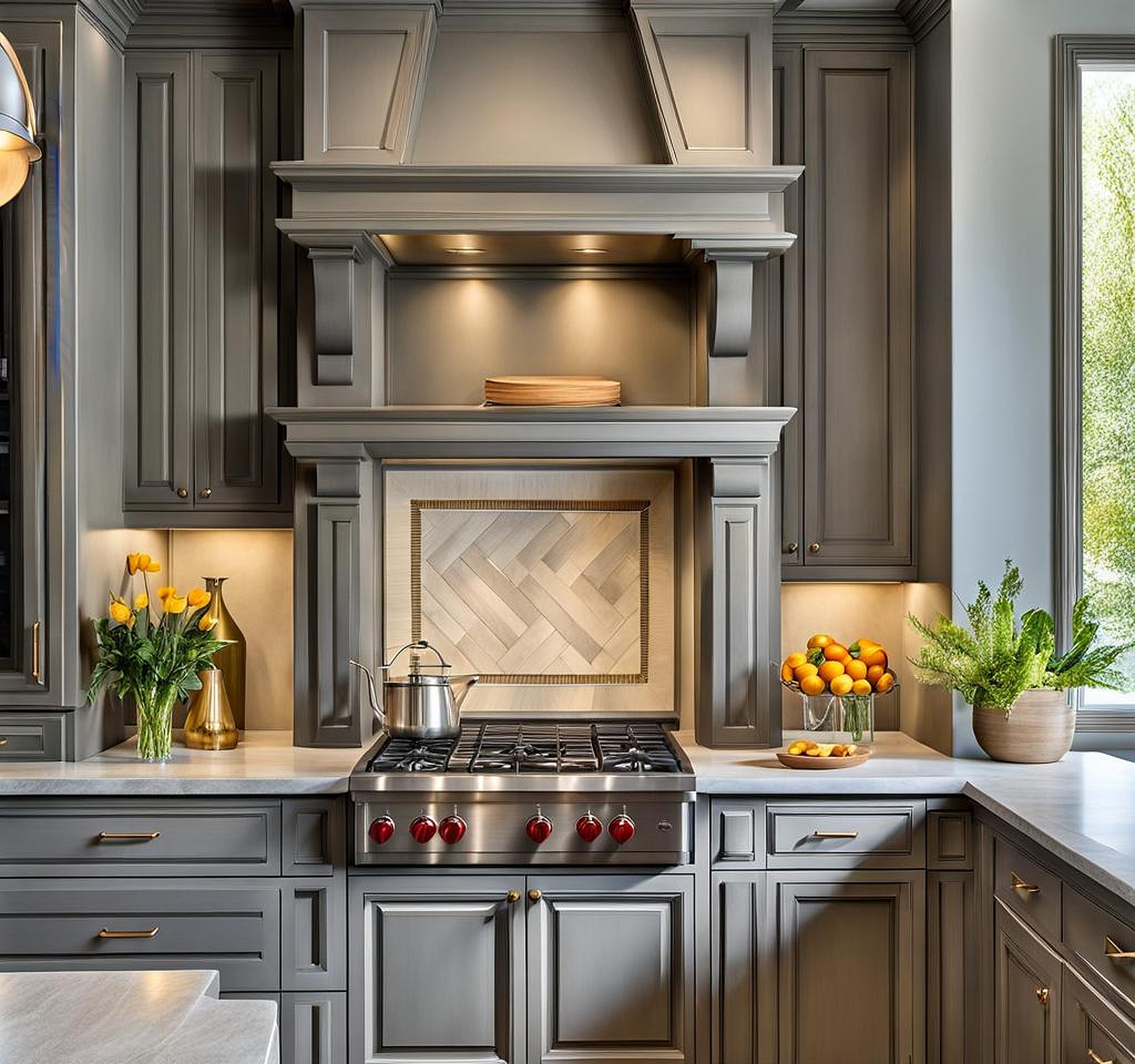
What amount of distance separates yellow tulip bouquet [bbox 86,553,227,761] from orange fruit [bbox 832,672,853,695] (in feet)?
5.11

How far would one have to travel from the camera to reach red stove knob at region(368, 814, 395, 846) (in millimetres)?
2566

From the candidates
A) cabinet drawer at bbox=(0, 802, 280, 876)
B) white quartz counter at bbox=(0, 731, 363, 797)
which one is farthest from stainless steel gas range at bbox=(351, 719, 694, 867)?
cabinet drawer at bbox=(0, 802, 280, 876)

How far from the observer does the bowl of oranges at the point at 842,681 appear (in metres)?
2.92

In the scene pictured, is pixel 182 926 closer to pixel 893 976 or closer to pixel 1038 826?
pixel 893 976

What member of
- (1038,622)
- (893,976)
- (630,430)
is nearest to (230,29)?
(630,430)

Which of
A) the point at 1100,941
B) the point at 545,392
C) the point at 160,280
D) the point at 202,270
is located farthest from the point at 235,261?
the point at 1100,941

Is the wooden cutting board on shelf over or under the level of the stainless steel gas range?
over

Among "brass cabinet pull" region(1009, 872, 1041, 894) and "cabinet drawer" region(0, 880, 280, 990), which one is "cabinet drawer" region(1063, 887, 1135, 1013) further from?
"cabinet drawer" region(0, 880, 280, 990)

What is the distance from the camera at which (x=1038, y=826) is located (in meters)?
2.17

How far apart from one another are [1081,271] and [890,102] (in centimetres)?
68

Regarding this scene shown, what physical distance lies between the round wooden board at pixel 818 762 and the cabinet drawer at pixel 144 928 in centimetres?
122

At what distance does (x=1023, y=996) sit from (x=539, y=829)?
104 cm

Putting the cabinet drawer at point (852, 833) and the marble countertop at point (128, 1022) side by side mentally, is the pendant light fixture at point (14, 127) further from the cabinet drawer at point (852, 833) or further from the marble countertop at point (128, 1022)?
the cabinet drawer at point (852, 833)

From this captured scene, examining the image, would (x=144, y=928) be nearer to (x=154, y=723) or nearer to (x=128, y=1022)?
(x=154, y=723)
